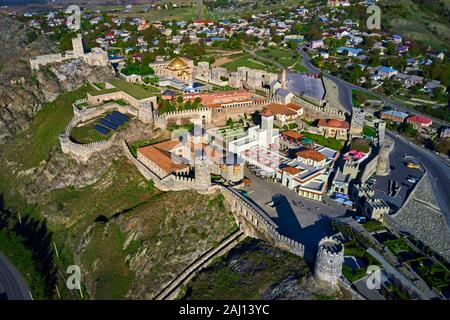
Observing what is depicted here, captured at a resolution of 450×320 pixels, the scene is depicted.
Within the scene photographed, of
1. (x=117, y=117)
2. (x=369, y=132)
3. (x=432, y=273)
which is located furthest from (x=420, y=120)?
(x=117, y=117)

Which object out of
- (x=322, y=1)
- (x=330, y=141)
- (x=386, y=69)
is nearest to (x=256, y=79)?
(x=330, y=141)

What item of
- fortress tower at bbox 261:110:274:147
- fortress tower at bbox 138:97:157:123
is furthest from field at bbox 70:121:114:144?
fortress tower at bbox 261:110:274:147

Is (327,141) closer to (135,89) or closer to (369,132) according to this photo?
(369,132)

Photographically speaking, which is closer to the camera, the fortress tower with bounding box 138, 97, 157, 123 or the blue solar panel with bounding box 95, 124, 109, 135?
the blue solar panel with bounding box 95, 124, 109, 135

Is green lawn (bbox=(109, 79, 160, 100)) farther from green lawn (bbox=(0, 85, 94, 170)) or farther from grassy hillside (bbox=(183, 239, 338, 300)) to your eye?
grassy hillside (bbox=(183, 239, 338, 300))

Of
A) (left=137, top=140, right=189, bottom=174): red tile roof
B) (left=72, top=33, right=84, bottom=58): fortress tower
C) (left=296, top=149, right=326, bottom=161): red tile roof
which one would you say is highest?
(left=72, top=33, right=84, bottom=58): fortress tower

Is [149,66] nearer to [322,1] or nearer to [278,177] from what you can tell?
[278,177]
